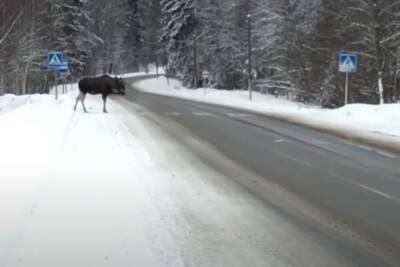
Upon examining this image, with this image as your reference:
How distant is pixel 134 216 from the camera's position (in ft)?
24.0

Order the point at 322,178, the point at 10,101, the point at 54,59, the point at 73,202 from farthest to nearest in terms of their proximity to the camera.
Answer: the point at 10,101, the point at 54,59, the point at 322,178, the point at 73,202

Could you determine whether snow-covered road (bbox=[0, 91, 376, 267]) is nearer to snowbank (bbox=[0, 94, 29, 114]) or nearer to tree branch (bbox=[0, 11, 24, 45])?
snowbank (bbox=[0, 94, 29, 114])

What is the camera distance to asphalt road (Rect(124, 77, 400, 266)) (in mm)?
6859

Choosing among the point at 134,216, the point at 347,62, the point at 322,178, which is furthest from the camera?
the point at 347,62

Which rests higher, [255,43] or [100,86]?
[255,43]

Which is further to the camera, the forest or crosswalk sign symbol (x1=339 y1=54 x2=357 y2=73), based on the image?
the forest

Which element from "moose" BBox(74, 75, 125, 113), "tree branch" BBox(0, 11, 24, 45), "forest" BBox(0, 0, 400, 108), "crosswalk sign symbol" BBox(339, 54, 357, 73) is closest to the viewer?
"moose" BBox(74, 75, 125, 113)

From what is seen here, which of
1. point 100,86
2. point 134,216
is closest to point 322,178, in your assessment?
point 134,216

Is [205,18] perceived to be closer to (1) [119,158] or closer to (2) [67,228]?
(1) [119,158]

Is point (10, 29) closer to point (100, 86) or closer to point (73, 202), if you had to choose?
point (100, 86)

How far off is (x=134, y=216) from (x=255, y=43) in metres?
55.9

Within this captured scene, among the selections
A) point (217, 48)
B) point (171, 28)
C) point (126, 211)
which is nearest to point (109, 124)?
point (126, 211)

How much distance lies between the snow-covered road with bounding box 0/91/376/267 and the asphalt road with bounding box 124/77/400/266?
0.38 metres

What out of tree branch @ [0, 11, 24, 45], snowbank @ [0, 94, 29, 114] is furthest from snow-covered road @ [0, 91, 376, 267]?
tree branch @ [0, 11, 24, 45]
